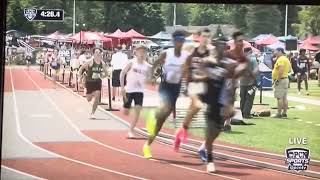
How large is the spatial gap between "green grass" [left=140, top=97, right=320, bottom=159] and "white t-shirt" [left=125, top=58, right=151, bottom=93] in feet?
2.89

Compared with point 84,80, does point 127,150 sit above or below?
below

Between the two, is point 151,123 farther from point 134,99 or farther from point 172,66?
point 172,66

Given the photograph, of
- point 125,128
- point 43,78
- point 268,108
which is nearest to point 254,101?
point 268,108

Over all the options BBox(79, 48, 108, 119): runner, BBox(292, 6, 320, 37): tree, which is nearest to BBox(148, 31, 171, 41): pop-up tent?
BBox(79, 48, 108, 119): runner

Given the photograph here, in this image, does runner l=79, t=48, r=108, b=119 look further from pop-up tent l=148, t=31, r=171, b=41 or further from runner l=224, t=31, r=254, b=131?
A: runner l=224, t=31, r=254, b=131

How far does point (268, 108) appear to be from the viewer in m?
6.38

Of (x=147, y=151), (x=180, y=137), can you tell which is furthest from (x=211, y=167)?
(x=147, y=151)

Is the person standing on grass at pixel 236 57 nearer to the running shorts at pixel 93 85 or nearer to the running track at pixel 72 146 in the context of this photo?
the running track at pixel 72 146

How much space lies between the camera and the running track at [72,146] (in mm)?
6129

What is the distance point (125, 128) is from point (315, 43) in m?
1.95

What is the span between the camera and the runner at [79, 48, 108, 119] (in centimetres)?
629

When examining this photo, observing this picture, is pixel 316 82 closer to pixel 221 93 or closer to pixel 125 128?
pixel 221 93

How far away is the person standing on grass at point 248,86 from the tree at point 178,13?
63 cm

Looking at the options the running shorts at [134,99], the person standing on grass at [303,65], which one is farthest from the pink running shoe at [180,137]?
the person standing on grass at [303,65]
